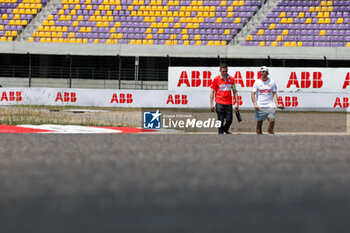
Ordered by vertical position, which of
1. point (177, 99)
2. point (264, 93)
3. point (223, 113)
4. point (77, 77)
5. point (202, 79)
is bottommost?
point (223, 113)

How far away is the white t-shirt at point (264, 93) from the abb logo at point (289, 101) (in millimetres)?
11654

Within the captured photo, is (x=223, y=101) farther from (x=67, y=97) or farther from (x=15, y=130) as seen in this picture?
(x=67, y=97)

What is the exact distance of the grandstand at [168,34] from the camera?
28.2m

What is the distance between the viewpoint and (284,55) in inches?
1098

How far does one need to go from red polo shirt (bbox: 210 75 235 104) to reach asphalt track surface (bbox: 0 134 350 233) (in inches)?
160

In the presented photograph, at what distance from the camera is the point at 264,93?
478 inches

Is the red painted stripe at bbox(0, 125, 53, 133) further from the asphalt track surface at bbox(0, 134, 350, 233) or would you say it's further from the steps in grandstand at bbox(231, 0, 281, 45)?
the steps in grandstand at bbox(231, 0, 281, 45)

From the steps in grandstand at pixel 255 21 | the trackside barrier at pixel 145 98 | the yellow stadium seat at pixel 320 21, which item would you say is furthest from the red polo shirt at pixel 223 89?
the yellow stadium seat at pixel 320 21

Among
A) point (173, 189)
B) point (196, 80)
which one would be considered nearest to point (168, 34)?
point (196, 80)

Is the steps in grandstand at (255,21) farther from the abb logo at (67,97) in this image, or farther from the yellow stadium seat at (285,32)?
the abb logo at (67,97)

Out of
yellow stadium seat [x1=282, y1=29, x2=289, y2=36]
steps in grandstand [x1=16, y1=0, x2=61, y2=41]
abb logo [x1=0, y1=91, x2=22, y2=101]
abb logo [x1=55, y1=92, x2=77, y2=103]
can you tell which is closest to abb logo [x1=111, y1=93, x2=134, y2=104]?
abb logo [x1=55, y1=92, x2=77, y2=103]

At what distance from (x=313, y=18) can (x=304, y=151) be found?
2335 centimetres

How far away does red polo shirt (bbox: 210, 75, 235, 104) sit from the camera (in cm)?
1184

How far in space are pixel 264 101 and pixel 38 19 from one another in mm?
21421
